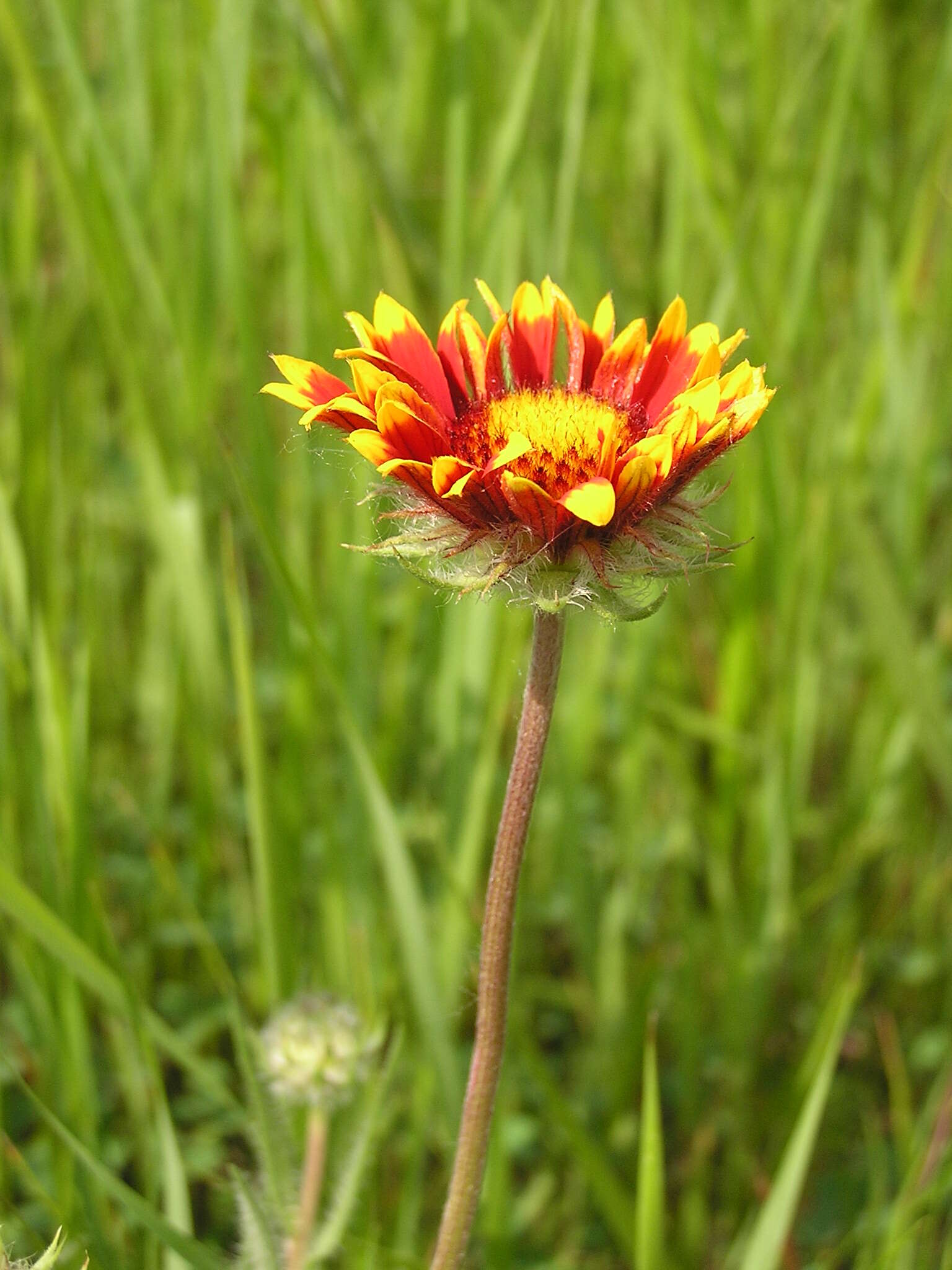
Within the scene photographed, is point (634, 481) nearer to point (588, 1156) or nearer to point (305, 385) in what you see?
point (305, 385)

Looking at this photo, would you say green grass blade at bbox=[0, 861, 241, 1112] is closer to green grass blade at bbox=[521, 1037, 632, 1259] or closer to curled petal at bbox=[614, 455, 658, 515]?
green grass blade at bbox=[521, 1037, 632, 1259]

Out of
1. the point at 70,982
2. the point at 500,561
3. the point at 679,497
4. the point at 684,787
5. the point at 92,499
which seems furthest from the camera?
the point at 92,499

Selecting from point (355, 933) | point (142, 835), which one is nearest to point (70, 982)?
point (355, 933)

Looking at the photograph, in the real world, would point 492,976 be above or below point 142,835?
above

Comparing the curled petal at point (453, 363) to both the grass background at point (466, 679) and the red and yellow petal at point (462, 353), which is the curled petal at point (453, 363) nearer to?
the red and yellow petal at point (462, 353)

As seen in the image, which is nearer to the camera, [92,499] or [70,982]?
[70,982]

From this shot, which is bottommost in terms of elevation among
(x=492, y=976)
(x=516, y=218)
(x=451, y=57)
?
(x=492, y=976)

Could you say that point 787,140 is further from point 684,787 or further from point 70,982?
point 70,982
